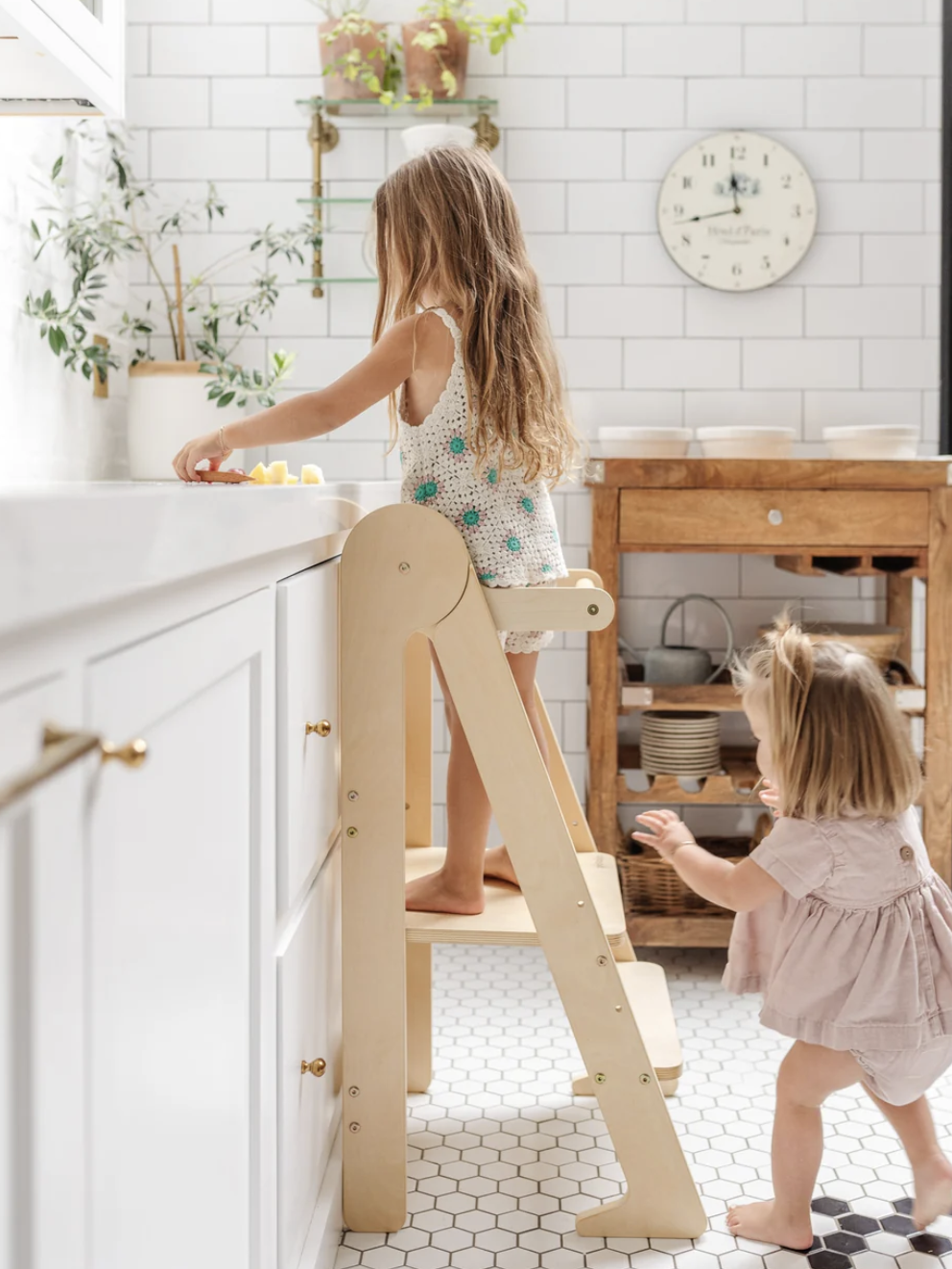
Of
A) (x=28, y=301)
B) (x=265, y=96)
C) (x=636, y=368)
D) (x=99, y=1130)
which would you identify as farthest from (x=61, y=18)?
(x=636, y=368)

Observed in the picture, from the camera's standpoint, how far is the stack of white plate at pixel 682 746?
2.63 m

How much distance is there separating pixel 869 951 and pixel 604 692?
1063mm

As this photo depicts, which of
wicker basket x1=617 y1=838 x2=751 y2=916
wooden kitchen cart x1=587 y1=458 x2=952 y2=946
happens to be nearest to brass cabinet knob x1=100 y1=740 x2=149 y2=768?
wooden kitchen cart x1=587 y1=458 x2=952 y2=946

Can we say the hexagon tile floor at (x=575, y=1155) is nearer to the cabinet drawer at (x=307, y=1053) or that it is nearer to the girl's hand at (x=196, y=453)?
the cabinet drawer at (x=307, y=1053)

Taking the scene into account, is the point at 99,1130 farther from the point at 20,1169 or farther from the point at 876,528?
the point at 876,528

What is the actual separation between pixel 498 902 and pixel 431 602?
0.49 metres

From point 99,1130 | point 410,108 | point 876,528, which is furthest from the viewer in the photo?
point 410,108

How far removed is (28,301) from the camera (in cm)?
218

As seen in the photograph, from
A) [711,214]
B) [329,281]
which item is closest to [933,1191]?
[711,214]

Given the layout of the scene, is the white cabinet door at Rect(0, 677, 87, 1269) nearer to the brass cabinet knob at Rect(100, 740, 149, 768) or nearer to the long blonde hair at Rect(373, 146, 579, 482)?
the brass cabinet knob at Rect(100, 740, 149, 768)

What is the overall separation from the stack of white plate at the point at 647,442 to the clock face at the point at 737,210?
1.49 ft

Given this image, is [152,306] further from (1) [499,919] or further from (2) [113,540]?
(2) [113,540]

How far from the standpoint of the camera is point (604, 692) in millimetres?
2541

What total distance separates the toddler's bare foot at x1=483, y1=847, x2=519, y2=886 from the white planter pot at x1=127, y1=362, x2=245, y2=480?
1100 mm
